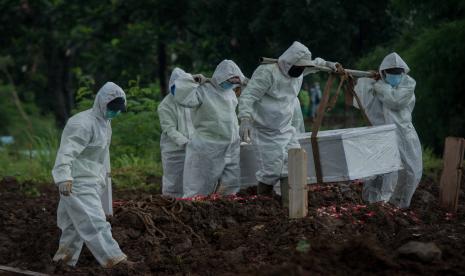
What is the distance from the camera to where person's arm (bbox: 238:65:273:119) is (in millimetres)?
11023

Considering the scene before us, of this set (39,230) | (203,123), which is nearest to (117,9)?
(203,123)

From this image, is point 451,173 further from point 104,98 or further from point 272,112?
point 104,98

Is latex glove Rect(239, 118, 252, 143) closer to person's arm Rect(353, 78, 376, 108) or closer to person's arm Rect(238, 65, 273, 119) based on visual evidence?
person's arm Rect(238, 65, 273, 119)

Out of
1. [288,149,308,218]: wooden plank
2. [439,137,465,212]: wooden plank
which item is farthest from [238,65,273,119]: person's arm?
[439,137,465,212]: wooden plank

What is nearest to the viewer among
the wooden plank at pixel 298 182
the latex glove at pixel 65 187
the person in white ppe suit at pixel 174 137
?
the latex glove at pixel 65 187

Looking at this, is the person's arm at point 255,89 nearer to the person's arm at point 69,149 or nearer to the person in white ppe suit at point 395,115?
the person in white ppe suit at point 395,115

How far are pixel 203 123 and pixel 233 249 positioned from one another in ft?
10.1

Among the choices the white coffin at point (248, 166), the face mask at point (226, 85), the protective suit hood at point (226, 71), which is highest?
the protective suit hood at point (226, 71)

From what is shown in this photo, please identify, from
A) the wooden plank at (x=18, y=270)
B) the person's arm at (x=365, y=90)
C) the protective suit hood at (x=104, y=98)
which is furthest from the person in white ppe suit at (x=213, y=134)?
the wooden plank at (x=18, y=270)

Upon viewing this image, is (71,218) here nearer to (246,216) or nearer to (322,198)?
(246,216)

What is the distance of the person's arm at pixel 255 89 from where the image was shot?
1102 cm

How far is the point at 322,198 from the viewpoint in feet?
37.2

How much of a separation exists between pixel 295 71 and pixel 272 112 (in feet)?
1.63

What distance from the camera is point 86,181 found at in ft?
27.9
